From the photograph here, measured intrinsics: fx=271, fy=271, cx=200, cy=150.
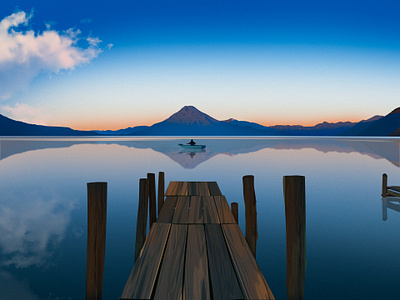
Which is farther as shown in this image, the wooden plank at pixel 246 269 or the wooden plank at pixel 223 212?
the wooden plank at pixel 223 212

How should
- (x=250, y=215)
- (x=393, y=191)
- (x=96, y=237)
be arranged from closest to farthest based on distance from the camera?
(x=96, y=237)
(x=250, y=215)
(x=393, y=191)

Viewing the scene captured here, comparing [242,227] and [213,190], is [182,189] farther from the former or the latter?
[242,227]

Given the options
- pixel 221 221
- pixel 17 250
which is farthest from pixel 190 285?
pixel 17 250

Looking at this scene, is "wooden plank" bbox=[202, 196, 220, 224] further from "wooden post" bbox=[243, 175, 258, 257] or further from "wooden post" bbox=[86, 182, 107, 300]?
"wooden post" bbox=[86, 182, 107, 300]

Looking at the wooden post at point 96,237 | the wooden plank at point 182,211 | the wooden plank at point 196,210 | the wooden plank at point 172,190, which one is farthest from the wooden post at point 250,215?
the wooden plank at point 172,190

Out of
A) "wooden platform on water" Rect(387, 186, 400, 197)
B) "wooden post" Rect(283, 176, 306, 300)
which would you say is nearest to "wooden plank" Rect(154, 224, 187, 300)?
"wooden post" Rect(283, 176, 306, 300)

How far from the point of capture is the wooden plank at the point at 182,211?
7315 millimetres

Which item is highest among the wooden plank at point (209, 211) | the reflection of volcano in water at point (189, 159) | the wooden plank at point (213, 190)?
the wooden plank at point (209, 211)

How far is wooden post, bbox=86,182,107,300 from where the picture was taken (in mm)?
4375

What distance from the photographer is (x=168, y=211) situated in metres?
8.38

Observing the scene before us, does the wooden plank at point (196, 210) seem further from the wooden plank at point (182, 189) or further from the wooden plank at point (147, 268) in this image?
the wooden plank at point (147, 268)

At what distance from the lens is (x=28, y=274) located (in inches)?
281

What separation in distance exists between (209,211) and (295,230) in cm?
436

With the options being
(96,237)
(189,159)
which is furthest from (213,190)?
(189,159)
